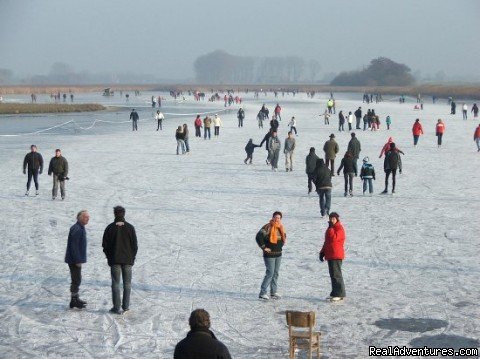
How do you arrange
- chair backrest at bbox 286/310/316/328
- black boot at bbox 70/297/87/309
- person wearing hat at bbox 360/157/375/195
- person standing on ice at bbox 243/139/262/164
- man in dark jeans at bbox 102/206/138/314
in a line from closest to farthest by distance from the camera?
1. chair backrest at bbox 286/310/316/328
2. man in dark jeans at bbox 102/206/138/314
3. black boot at bbox 70/297/87/309
4. person wearing hat at bbox 360/157/375/195
5. person standing on ice at bbox 243/139/262/164

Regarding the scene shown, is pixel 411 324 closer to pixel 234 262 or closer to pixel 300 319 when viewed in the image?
pixel 300 319

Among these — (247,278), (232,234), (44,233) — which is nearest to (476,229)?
(232,234)

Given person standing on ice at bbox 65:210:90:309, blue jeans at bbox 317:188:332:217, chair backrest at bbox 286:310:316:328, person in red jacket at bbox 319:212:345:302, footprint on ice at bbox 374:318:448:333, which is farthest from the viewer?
blue jeans at bbox 317:188:332:217

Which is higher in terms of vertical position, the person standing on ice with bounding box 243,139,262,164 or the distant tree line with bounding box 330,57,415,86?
the distant tree line with bounding box 330,57,415,86

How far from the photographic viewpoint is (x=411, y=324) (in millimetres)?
9258

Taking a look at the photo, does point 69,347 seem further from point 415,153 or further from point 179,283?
point 415,153

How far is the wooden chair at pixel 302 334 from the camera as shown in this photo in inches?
294

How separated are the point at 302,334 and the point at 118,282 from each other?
2.79 metres

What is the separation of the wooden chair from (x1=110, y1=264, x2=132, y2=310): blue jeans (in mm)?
2599

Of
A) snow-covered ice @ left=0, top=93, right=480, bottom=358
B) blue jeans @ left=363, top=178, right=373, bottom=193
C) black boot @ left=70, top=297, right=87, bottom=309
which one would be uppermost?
blue jeans @ left=363, top=178, right=373, bottom=193

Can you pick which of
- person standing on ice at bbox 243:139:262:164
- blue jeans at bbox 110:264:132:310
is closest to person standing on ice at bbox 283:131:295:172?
person standing on ice at bbox 243:139:262:164

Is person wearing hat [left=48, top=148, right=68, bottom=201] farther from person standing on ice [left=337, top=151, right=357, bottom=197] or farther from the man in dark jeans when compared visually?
the man in dark jeans

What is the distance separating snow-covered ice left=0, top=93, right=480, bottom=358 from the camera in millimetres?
8961

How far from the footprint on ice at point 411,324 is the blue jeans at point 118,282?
3.10 meters
